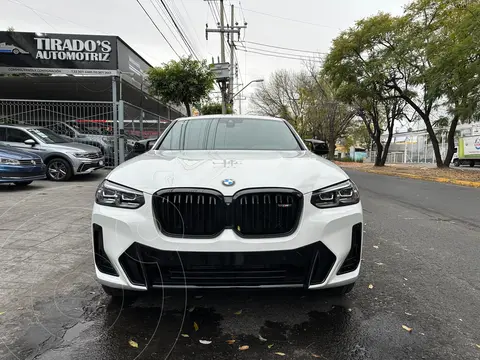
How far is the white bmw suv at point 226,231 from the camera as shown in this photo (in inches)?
92.7

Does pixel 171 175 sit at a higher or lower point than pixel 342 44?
lower

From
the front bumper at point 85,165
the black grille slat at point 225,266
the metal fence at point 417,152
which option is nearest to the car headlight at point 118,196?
the black grille slat at point 225,266

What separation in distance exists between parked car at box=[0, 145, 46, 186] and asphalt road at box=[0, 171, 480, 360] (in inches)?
173

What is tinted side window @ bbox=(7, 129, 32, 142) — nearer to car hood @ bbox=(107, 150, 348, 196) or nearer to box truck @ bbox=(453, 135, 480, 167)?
car hood @ bbox=(107, 150, 348, 196)

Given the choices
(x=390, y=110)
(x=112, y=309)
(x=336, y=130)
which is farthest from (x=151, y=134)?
(x=336, y=130)

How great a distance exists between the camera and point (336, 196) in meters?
2.58

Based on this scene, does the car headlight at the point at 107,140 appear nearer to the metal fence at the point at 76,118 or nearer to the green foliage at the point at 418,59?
the metal fence at the point at 76,118

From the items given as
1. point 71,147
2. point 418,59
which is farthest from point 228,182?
point 418,59

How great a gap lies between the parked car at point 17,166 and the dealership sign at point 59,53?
19.3 feet

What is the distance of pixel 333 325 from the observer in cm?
265

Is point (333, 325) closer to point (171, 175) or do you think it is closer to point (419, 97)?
point (171, 175)

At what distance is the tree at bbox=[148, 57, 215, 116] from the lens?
15695 millimetres

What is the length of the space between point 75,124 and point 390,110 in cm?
2145

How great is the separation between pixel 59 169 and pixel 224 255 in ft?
31.5
